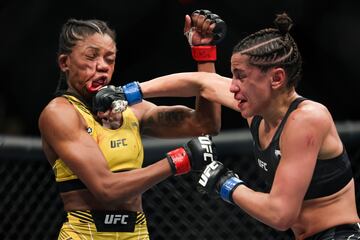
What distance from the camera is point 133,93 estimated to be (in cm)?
374

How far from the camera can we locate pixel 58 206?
418 centimetres

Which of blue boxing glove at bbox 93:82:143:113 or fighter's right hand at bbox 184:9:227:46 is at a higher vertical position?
fighter's right hand at bbox 184:9:227:46

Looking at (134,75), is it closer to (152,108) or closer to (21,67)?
(21,67)

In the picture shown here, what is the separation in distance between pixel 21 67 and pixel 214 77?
196 cm

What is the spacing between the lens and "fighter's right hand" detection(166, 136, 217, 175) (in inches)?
134

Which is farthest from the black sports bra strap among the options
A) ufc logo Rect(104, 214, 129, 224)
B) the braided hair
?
the braided hair

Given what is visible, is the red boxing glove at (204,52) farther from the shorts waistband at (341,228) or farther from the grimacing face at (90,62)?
the shorts waistband at (341,228)

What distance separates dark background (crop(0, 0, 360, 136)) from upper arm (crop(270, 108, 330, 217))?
2135 mm

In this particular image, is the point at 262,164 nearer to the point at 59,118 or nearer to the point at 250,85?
the point at 250,85

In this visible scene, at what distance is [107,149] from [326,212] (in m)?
0.91

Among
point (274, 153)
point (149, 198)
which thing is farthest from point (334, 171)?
point (149, 198)

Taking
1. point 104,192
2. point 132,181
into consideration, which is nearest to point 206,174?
point 132,181

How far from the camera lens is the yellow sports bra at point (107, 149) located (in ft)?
11.6

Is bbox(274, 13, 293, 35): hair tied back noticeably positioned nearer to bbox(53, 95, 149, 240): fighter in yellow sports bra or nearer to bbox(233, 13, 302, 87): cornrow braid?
bbox(233, 13, 302, 87): cornrow braid
